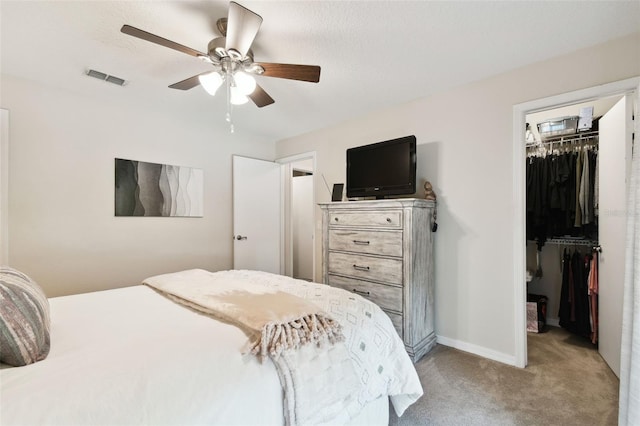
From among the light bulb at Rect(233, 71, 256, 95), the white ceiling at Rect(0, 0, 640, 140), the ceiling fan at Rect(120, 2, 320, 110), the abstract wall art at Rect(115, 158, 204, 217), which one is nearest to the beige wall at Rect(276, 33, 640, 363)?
the white ceiling at Rect(0, 0, 640, 140)

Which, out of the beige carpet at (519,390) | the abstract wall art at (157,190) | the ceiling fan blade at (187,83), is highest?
the ceiling fan blade at (187,83)

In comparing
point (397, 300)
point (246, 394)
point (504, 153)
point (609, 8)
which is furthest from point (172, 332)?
point (609, 8)

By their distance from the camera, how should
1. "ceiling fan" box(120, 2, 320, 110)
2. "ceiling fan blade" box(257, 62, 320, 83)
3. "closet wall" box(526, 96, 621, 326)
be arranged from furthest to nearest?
"closet wall" box(526, 96, 621, 326), "ceiling fan blade" box(257, 62, 320, 83), "ceiling fan" box(120, 2, 320, 110)

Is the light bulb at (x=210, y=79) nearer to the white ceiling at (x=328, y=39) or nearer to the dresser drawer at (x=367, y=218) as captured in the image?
the white ceiling at (x=328, y=39)

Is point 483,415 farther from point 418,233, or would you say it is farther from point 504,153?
point 504,153

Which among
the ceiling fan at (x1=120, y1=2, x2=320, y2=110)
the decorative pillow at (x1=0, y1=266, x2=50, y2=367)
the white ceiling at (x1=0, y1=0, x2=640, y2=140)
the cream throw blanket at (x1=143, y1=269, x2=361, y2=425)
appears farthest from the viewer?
the white ceiling at (x1=0, y1=0, x2=640, y2=140)

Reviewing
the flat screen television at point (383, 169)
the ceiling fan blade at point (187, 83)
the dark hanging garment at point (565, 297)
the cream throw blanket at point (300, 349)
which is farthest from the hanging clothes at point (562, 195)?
the ceiling fan blade at point (187, 83)

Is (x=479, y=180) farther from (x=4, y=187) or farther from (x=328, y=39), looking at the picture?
(x=4, y=187)

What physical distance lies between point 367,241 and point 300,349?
5.36 ft

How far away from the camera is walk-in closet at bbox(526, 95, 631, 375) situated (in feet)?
7.09

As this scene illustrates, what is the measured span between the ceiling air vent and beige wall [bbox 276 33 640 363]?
8.56ft

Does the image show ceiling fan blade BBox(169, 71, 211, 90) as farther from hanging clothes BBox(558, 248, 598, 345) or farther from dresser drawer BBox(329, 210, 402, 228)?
hanging clothes BBox(558, 248, 598, 345)

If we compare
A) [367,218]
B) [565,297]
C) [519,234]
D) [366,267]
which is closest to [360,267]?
[366,267]

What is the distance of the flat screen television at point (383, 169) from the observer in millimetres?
2662
